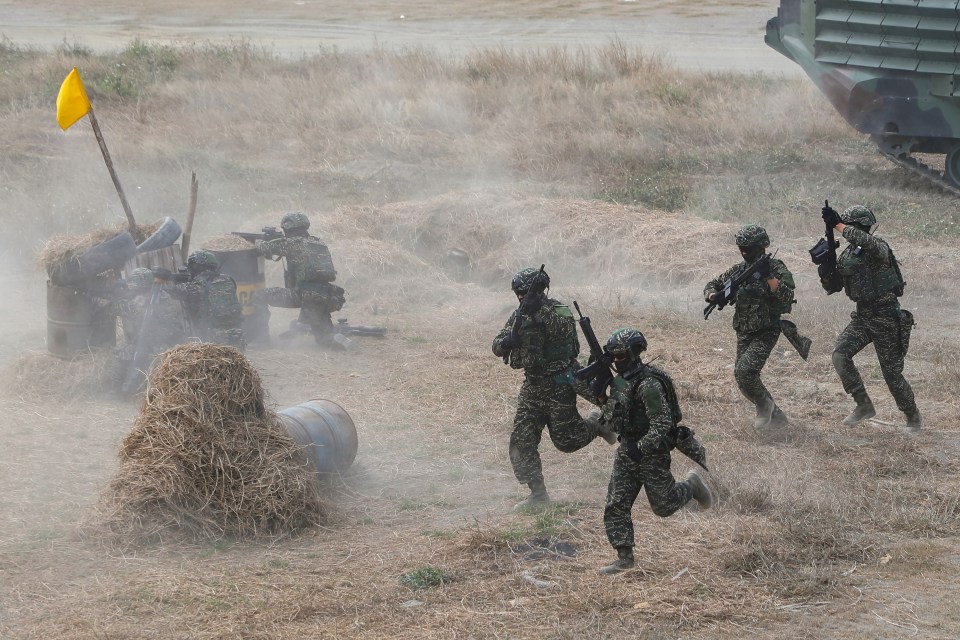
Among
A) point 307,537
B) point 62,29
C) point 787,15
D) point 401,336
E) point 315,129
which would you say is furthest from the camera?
point 62,29

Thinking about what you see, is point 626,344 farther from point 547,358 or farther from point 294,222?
point 294,222

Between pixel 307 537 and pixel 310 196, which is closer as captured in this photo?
pixel 307 537

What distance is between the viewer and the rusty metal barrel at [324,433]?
7922 mm

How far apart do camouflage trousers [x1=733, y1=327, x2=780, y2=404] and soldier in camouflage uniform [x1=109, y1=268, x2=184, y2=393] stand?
5.14m

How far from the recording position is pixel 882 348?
8750 mm

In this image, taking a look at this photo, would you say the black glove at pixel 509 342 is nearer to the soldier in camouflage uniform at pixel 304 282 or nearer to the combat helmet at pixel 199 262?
the combat helmet at pixel 199 262

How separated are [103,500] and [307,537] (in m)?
1.39

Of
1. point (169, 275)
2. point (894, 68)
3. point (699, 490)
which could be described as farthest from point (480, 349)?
point (894, 68)

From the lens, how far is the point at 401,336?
41.9 feet

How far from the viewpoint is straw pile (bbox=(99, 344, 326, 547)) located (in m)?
7.09

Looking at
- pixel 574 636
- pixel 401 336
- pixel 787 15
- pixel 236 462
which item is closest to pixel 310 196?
pixel 401 336

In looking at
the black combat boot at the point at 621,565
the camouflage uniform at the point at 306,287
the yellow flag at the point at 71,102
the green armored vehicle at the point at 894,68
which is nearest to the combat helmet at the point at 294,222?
the camouflage uniform at the point at 306,287

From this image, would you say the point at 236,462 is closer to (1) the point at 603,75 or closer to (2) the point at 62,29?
(1) the point at 603,75

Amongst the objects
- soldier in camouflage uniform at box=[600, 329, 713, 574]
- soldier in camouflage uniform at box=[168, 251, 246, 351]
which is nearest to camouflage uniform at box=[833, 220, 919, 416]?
soldier in camouflage uniform at box=[600, 329, 713, 574]
